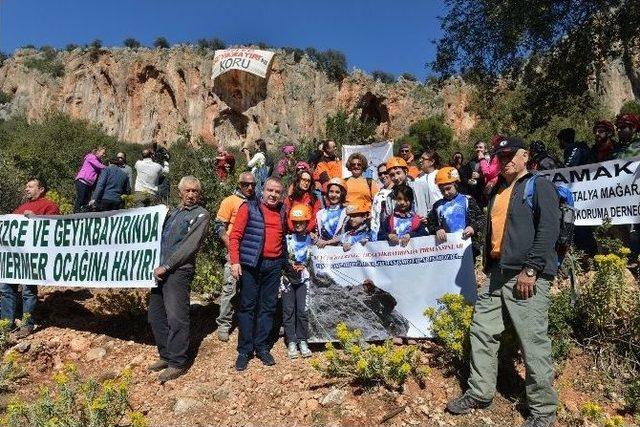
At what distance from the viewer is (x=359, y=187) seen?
5965 millimetres

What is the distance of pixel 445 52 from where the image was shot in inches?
388

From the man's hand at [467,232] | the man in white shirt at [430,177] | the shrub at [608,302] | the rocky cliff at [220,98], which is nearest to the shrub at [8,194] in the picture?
the man in white shirt at [430,177]

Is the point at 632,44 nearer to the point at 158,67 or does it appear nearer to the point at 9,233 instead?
the point at 9,233

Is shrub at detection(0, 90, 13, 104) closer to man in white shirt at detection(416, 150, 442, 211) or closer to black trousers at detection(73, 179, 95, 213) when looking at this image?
black trousers at detection(73, 179, 95, 213)

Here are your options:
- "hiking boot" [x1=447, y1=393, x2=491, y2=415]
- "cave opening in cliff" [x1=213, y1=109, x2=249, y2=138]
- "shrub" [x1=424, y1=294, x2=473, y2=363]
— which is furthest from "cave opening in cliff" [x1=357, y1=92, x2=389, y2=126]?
"hiking boot" [x1=447, y1=393, x2=491, y2=415]

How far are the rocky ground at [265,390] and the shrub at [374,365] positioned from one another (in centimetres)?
10

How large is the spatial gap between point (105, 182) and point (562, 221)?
749 cm

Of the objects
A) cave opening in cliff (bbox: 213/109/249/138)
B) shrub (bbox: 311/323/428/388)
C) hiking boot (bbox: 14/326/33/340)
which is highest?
cave opening in cliff (bbox: 213/109/249/138)

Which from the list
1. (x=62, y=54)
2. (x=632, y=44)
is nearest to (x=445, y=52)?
(x=632, y=44)

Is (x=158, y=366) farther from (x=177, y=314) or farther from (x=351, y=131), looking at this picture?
(x=351, y=131)

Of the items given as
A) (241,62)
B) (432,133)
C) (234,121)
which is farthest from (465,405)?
(234,121)

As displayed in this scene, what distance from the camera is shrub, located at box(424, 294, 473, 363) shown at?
4.11 metres

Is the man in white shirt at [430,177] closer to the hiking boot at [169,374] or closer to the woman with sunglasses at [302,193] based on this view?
the woman with sunglasses at [302,193]

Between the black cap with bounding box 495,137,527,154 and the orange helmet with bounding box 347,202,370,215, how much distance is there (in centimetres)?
201
